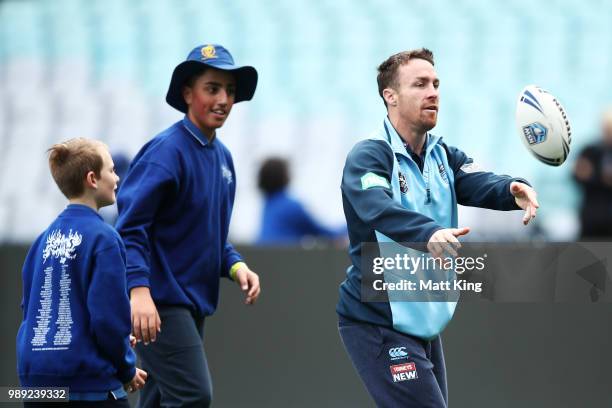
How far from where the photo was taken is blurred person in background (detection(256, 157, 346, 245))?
27.0ft

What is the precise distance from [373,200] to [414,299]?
1.71 ft

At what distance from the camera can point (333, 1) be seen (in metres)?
12.2

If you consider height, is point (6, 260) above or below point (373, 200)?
below

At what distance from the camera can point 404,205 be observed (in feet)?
15.9

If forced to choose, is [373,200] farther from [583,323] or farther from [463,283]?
[583,323]

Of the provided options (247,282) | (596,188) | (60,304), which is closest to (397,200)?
(247,282)

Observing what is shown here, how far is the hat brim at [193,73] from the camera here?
5.65m

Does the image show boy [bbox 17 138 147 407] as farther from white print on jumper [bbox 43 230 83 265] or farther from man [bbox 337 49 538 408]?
man [bbox 337 49 538 408]

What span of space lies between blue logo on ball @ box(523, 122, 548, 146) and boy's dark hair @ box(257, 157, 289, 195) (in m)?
3.22

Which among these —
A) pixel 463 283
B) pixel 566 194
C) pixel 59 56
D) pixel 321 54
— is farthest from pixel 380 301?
pixel 59 56

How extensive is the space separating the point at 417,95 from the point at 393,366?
1.20 m

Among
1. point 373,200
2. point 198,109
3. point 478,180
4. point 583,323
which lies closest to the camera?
point 373,200

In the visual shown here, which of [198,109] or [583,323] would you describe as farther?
[583,323]

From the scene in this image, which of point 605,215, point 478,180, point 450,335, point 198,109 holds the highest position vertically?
point 198,109
